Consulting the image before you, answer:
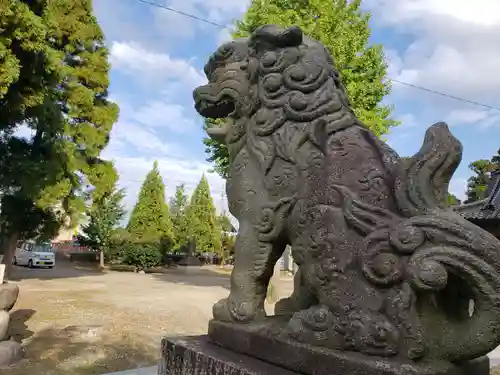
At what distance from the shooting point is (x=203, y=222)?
3150 cm

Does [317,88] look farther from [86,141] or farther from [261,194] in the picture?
[86,141]

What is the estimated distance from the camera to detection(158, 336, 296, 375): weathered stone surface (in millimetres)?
1954

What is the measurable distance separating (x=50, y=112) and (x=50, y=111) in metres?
0.03

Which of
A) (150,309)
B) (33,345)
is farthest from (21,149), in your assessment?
(33,345)

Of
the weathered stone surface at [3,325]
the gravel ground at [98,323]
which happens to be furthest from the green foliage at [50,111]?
the weathered stone surface at [3,325]

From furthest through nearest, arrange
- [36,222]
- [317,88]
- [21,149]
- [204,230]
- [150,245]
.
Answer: [204,230]
[150,245]
[36,222]
[21,149]
[317,88]

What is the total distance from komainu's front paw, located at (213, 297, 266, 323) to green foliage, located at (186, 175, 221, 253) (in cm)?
2885

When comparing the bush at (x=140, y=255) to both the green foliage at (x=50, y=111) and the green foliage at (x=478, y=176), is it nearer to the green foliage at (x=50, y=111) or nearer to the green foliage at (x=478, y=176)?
the green foliage at (x=50, y=111)

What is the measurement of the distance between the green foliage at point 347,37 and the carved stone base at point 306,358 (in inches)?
325

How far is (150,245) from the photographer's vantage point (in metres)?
22.5

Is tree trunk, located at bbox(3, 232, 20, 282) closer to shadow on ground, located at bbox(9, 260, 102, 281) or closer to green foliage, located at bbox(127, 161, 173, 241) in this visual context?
shadow on ground, located at bbox(9, 260, 102, 281)

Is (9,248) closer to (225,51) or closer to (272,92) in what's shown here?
(225,51)

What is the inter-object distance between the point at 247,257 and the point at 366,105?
30.4 feet

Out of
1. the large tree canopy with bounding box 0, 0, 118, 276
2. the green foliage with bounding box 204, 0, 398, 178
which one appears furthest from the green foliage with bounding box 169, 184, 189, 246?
the green foliage with bounding box 204, 0, 398, 178
